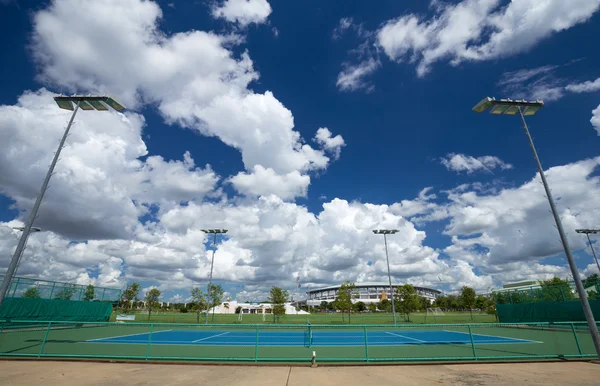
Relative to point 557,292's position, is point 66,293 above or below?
below

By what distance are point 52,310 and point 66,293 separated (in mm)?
2697

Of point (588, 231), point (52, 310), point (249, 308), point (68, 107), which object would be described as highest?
point (588, 231)

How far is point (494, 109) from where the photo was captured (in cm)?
1302

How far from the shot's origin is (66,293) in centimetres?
3067

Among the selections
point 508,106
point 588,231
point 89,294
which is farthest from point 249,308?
point 508,106

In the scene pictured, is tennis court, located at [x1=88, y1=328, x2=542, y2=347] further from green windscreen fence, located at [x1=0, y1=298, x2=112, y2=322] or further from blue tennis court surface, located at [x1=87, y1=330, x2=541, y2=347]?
green windscreen fence, located at [x1=0, y1=298, x2=112, y2=322]

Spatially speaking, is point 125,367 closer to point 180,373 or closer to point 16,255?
point 180,373

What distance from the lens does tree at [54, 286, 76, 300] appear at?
29.6m

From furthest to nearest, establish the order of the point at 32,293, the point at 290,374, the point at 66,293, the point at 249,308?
the point at 249,308 → the point at 66,293 → the point at 32,293 → the point at 290,374

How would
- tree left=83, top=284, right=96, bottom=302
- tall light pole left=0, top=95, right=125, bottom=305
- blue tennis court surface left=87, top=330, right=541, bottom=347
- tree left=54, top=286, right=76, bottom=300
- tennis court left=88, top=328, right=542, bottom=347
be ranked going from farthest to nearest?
tree left=83, top=284, right=96, bottom=302, tree left=54, top=286, right=76, bottom=300, blue tennis court surface left=87, top=330, right=541, bottom=347, tennis court left=88, top=328, right=542, bottom=347, tall light pole left=0, top=95, right=125, bottom=305

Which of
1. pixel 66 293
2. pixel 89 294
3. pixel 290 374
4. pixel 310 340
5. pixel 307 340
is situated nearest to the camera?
pixel 290 374

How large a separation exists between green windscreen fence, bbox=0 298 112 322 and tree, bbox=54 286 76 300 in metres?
0.66

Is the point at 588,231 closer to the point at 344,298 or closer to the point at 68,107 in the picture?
the point at 344,298

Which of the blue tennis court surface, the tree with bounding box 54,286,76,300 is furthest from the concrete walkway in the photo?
the tree with bounding box 54,286,76,300
